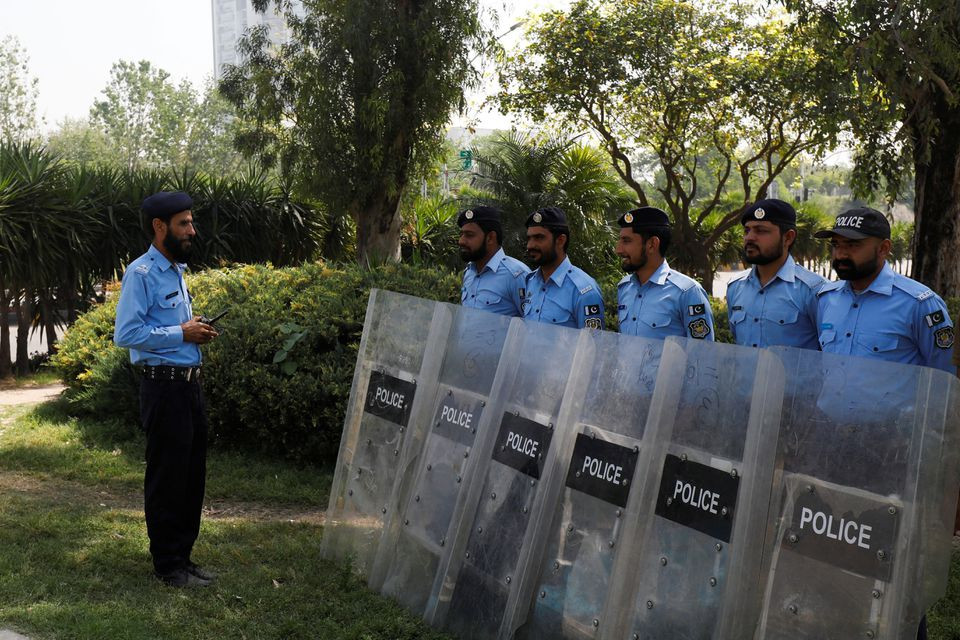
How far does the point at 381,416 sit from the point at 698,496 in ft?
6.91

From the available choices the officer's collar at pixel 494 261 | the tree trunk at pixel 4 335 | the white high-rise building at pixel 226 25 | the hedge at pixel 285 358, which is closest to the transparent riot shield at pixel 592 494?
the officer's collar at pixel 494 261

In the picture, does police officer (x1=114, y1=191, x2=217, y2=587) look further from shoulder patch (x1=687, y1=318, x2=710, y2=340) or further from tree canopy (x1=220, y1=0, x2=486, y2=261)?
tree canopy (x1=220, y1=0, x2=486, y2=261)

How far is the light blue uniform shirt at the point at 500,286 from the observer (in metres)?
5.91

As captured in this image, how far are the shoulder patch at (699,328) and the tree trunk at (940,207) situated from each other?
5.63 m

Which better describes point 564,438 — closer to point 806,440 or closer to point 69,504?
point 806,440

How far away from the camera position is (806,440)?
3.14 meters

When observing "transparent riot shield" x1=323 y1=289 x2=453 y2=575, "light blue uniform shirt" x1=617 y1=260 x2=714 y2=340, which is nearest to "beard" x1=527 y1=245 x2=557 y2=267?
"light blue uniform shirt" x1=617 y1=260 x2=714 y2=340

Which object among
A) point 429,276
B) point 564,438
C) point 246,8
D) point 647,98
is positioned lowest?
point 564,438

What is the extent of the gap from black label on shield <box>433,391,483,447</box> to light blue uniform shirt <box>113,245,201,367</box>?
50.7 inches

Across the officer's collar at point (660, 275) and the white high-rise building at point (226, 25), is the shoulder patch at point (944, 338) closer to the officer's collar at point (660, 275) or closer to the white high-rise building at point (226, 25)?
the officer's collar at point (660, 275)

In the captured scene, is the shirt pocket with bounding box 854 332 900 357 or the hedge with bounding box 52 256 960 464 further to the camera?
the hedge with bounding box 52 256 960 464

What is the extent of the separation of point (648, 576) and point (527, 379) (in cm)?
107

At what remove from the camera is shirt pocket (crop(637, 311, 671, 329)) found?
191 inches

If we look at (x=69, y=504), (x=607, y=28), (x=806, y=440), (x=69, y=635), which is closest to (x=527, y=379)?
(x=806, y=440)
